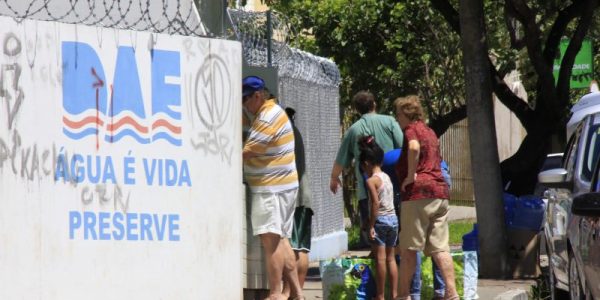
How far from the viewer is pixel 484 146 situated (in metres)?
12.8

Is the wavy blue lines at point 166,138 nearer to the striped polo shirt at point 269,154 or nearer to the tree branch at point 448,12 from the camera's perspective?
the striped polo shirt at point 269,154

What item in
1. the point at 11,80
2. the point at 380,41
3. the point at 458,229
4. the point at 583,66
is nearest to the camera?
the point at 11,80

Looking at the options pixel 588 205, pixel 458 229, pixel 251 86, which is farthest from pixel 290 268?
pixel 458 229

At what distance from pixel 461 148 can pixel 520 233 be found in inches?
550

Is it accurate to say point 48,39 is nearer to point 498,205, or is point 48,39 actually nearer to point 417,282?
point 417,282

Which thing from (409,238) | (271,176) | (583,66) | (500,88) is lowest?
(409,238)

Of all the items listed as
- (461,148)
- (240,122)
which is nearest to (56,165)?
(240,122)

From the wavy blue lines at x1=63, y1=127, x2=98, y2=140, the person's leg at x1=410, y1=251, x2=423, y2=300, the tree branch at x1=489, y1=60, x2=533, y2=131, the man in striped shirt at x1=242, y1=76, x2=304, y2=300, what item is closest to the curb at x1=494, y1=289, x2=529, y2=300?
the person's leg at x1=410, y1=251, x2=423, y2=300

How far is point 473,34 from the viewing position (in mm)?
12742

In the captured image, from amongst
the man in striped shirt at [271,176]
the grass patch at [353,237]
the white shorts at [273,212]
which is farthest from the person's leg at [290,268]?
the grass patch at [353,237]

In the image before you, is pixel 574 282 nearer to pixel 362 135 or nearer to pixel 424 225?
pixel 424 225

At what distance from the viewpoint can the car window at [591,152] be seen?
9.03 m

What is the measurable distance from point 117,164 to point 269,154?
1336 mm

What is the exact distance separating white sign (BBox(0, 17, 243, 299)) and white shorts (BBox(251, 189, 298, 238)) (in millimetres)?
140
